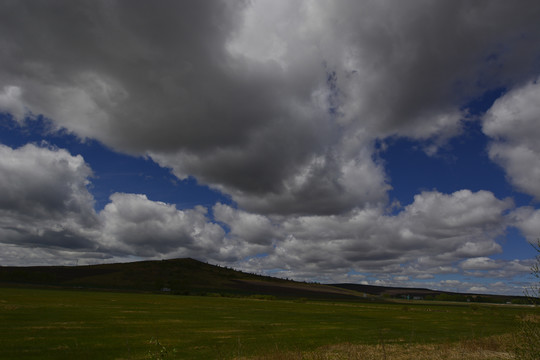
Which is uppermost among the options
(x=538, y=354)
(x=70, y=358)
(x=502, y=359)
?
(x=538, y=354)

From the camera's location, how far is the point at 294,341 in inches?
1336

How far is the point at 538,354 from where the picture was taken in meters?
11.6

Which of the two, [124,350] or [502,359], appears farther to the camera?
[124,350]

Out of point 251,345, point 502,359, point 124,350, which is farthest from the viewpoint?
point 251,345

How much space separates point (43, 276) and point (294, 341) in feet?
698

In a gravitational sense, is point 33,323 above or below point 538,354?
below

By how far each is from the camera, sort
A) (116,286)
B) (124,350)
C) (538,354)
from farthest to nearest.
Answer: (116,286), (124,350), (538,354)

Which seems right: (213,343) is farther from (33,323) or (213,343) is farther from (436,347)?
(33,323)

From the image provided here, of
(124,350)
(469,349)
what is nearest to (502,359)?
(469,349)

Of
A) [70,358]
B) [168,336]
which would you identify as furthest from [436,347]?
[70,358]

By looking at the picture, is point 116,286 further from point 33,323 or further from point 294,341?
point 294,341

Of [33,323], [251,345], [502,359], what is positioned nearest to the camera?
[502,359]

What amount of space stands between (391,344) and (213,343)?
1705 cm

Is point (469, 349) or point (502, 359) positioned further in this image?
point (469, 349)
